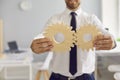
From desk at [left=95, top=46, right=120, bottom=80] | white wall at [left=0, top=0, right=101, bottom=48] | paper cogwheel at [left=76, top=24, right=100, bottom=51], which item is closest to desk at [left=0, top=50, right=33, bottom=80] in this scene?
white wall at [left=0, top=0, right=101, bottom=48]

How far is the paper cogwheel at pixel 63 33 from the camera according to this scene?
4.46 ft

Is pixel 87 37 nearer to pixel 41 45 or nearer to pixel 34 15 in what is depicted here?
pixel 41 45

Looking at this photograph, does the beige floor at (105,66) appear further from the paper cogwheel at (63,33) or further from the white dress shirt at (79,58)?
the paper cogwheel at (63,33)

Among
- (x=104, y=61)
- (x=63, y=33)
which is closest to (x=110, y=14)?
(x=104, y=61)

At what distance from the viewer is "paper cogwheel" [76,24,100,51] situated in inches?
53.6

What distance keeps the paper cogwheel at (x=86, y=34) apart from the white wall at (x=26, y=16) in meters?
1.64

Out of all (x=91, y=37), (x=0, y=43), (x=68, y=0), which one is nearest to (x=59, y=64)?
(x=91, y=37)

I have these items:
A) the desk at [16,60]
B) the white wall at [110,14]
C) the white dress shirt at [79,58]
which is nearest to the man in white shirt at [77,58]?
the white dress shirt at [79,58]

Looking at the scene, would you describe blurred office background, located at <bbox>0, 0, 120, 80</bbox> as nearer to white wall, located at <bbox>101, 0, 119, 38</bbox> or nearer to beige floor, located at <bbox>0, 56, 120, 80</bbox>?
white wall, located at <bbox>101, 0, 119, 38</bbox>

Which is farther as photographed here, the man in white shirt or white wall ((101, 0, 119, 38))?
white wall ((101, 0, 119, 38))

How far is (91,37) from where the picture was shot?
1373 millimetres

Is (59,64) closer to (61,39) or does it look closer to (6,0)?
(61,39)

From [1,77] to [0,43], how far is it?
392mm

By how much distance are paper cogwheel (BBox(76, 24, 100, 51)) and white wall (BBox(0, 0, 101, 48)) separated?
1641 mm
